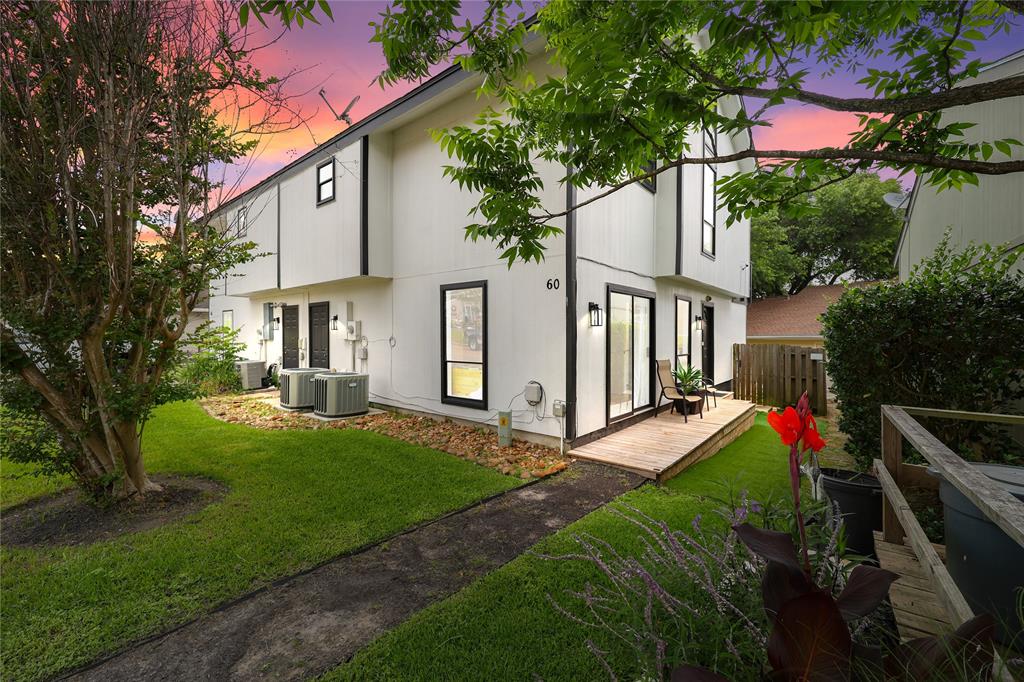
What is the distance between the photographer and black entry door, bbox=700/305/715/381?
430 inches

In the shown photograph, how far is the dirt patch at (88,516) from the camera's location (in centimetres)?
376

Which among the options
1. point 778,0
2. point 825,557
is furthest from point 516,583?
point 778,0

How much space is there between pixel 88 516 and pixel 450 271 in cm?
555

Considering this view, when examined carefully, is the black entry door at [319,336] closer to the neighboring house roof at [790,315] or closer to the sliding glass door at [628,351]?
the sliding glass door at [628,351]

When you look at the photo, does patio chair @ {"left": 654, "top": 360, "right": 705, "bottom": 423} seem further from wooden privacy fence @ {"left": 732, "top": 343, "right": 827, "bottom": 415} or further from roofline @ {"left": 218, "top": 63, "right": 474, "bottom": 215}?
roofline @ {"left": 218, "top": 63, "right": 474, "bottom": 215}

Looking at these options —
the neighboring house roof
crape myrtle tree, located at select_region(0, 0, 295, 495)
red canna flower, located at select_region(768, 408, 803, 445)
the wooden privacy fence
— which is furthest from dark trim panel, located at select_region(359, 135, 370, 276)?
the neighboring house roof

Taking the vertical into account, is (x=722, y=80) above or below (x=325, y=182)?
below

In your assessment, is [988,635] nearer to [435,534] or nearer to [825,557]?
[825,557]

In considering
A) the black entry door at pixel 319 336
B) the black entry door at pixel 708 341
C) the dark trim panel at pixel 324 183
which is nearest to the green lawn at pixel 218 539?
the black entry door at pixel 319 336

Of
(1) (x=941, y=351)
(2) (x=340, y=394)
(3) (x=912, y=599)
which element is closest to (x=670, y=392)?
(1) (x=941, y=351)

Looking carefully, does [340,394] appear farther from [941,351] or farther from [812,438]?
[941,351]

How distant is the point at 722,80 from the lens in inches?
104

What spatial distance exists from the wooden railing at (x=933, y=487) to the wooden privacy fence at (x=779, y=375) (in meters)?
Result: 7.80

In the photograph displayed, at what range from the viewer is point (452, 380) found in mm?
8023
